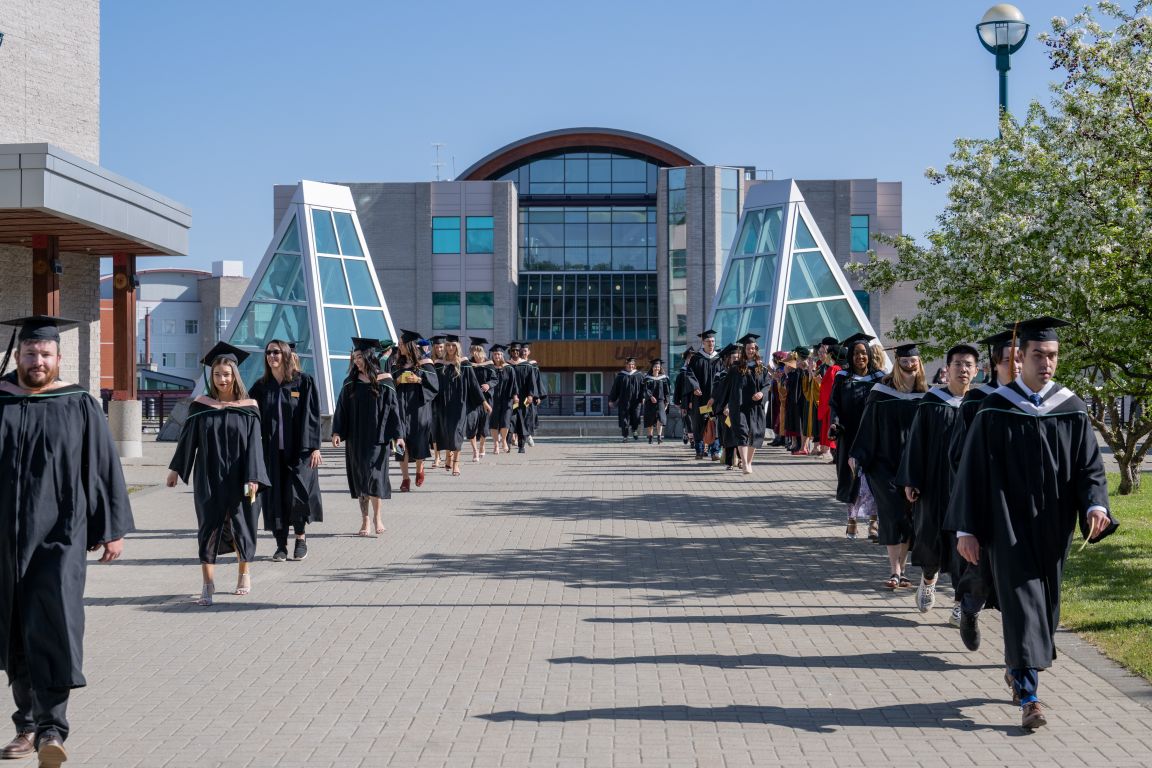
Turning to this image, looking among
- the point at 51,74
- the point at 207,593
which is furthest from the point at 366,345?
the point at 51,74

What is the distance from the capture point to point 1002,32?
1420cm

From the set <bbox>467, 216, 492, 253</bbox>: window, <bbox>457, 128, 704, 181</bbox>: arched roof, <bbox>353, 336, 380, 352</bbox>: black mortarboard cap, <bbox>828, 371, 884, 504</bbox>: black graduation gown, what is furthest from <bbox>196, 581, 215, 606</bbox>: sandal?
<bbox>457, 128, 704, 181</bbox>: arched roof

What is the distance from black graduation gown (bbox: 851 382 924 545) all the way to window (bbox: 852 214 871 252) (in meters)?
48.8

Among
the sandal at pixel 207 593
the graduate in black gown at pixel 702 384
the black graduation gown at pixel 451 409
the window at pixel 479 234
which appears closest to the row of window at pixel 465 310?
the window at pixel 479 234

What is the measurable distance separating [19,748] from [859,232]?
54561 millimetres

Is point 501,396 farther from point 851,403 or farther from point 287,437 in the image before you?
point 287,437

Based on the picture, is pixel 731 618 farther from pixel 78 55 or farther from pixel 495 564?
pixel 78 55

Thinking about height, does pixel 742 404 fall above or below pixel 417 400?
below

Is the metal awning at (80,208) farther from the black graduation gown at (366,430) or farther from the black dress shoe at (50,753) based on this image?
the black dress shoe at (50,753)

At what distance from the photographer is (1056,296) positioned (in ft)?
35.6

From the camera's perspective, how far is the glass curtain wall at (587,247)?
61.3 m

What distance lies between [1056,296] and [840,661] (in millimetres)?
4821

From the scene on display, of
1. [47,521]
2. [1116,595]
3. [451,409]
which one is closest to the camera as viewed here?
[47,521]

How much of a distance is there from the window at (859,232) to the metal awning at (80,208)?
3549 cm
